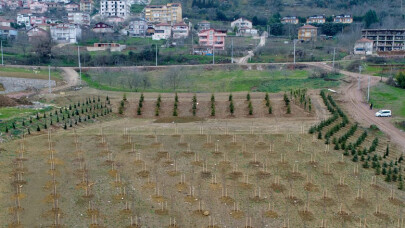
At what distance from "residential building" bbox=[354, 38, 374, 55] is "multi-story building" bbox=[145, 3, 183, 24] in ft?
113

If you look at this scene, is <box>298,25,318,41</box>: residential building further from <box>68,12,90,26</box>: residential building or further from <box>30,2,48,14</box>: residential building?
<box>30,2,48,14</box>: residential building

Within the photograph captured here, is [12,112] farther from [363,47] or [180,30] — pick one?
[180,30]

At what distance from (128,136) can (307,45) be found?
44577 mm

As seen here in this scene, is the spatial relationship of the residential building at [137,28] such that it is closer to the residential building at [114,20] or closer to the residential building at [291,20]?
the residential building at [114,20]

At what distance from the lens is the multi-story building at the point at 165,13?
263ft

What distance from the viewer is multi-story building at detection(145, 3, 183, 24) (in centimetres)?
8019

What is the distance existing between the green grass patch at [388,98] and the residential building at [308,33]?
3106 cm

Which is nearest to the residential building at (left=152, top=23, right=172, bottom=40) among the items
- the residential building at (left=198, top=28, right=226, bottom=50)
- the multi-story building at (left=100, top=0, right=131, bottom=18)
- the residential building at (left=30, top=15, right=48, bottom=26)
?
the residential building at (left=198, top=28, right=226, bottom=50)

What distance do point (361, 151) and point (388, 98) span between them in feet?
44.5

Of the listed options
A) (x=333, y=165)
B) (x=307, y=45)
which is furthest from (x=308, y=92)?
(x=307, y=45)

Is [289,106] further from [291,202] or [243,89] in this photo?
[291,202]

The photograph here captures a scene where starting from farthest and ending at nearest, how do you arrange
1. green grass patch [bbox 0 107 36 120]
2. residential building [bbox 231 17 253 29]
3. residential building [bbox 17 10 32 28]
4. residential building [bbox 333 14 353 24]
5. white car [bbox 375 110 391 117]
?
residential building [bbox 17 10 32 28]
residential building [bbox 333 14 353 24]
residential building [bbox 231 17 253 29]
white car [bbox 375 110 391 117]
green grass patch [bbox 0 107 36 120]

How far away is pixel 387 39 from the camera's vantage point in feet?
194

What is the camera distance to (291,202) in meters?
15.3
